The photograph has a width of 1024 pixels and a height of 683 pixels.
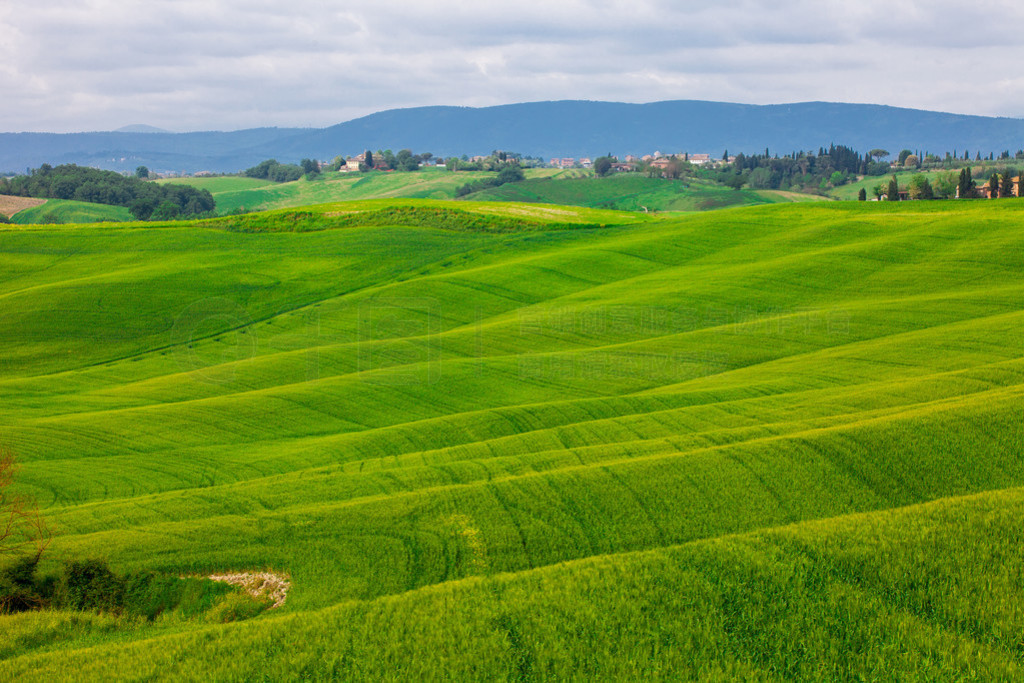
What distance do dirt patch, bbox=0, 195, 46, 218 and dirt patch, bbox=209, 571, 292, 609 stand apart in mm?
152658

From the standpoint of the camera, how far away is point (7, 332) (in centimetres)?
5966

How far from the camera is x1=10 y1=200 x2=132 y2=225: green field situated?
141000mm

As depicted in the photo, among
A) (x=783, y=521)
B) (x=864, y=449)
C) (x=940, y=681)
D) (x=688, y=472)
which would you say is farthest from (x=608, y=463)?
(x=940, y=681)

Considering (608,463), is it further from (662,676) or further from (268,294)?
(268,294)

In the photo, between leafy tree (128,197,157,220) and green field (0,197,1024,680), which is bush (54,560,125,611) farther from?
leafy tree (128,197,157,220)

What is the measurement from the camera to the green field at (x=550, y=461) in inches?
577

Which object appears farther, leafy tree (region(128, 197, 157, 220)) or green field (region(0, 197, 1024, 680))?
leafy tree (region(128, 197, 157, 220))

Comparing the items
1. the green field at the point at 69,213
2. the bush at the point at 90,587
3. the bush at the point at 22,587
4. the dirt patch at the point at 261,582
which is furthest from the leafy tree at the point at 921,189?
the green field at the point at 69,213

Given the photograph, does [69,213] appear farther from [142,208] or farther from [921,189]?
[921,189]

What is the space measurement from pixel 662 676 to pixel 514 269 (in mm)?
62784

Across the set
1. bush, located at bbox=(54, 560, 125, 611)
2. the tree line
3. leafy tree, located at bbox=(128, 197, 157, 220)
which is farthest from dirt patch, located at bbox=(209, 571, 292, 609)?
the tree line

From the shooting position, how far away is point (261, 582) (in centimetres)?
1916

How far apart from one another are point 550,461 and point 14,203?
16805 cm

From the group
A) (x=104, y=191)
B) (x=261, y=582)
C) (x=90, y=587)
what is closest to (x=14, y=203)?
(x=104, y=191)
